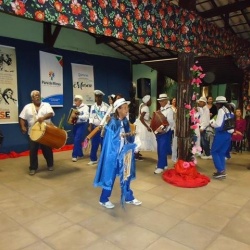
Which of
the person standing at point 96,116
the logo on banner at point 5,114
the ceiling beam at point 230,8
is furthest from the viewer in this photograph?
the logo on banner at point 5,114

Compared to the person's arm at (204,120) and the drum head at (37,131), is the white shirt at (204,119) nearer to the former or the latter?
the person's arm at (204,120)

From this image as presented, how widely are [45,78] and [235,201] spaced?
17.4ft

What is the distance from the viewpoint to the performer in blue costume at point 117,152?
108 inches

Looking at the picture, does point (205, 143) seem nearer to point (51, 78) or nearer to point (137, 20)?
point (137, 20)

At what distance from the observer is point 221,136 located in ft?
13.1

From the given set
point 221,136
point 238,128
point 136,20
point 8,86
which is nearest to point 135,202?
point 221,136

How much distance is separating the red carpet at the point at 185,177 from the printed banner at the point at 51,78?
158 inches

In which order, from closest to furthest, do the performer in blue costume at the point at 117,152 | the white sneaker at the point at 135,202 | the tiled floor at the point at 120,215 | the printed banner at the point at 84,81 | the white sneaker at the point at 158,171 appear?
the tiled floor at the point at 120,215 < the performer in blue costume at the point at 117,152 < the white sneaker at the point at 135,202 < the white sneaker at the point at 158,171 < the printed banner at the point at 84,81

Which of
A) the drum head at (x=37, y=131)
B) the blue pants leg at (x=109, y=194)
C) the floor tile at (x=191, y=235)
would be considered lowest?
the floor tile at (x=191, y=235)

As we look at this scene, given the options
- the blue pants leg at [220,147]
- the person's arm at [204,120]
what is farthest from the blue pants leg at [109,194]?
the person's arm at [204,120]

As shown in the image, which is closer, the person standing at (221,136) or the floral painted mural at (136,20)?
the floral painted mural at (136,20)

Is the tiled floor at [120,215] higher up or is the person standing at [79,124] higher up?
the person standing at [79,124]

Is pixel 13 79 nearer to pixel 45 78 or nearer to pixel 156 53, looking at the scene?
pixel 45 78

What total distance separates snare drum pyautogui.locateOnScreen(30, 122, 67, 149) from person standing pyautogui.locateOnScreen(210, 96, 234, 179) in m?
2.49
